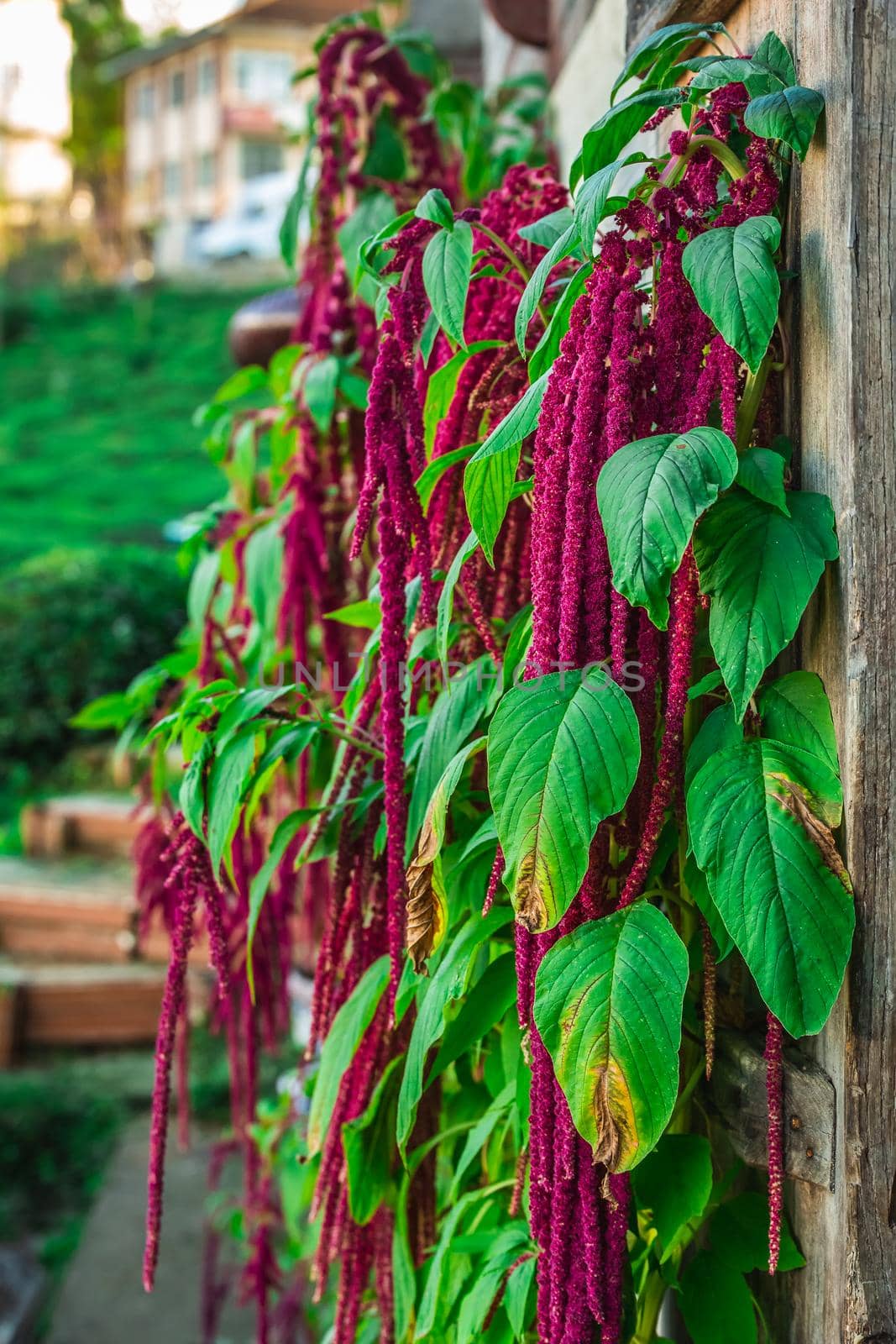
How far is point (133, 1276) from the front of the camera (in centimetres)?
244

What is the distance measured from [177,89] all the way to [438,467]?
63.4 feet

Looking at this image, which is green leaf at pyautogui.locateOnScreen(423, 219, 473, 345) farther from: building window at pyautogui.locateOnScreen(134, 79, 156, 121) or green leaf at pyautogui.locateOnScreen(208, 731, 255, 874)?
building window at pyautogui.locateOnScreen(134, 79, 156, 121)

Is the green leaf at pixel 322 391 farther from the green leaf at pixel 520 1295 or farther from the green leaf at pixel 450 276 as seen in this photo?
the green leaf at pixel 520 1295

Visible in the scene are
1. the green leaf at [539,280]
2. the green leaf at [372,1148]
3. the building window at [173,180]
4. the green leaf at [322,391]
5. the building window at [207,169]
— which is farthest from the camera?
the building window at [173,180]

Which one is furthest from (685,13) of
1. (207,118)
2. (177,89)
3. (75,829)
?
(177,89)

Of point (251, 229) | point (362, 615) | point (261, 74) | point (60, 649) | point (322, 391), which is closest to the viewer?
point (362, 615)

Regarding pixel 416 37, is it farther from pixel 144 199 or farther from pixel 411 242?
pixel 144 199

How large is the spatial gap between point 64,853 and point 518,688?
3.90 meters

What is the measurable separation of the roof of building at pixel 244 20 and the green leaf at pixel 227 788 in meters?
17.7

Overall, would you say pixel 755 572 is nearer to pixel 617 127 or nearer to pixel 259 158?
pixel 617 127

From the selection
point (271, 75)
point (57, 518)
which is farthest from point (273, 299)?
point (271, 75)

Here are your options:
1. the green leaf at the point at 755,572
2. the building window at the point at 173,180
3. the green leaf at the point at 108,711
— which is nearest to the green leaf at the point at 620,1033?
the green leaf at the point at 755,572

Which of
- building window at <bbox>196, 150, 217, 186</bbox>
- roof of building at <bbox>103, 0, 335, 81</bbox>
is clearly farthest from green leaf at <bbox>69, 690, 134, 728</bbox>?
building window at <bbox>196, 150, 217, 186</bbox>

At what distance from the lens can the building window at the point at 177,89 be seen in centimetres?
1725
